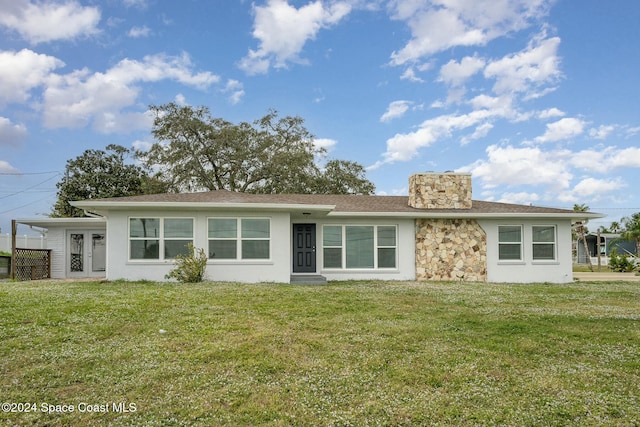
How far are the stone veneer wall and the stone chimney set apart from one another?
879 millimetres

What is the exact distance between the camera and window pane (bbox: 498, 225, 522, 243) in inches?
620

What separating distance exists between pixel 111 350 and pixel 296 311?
3462mm

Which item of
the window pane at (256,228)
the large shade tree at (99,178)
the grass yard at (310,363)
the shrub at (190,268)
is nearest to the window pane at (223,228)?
the window pane at (256,228)

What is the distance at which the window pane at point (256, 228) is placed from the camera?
13625 mm

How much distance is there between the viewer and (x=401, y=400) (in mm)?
4422

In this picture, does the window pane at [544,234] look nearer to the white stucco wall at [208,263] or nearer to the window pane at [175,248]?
the white stucco wall at [208,263]

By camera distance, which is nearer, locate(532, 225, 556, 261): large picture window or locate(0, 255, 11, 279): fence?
locate(532, 225, 556, 261): large picture window

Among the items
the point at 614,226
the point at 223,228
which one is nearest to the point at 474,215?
the point at 223,228

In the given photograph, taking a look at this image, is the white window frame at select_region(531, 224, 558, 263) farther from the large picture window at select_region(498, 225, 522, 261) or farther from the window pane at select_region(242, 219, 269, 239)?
the window pane at select_region(242, 219, 269, 239)

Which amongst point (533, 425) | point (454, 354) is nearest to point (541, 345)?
point (454, 354)

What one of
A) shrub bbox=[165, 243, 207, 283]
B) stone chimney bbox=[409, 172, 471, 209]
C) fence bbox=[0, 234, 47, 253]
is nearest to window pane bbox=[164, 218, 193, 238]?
shrub bbox=[165, 243, 207, 283]

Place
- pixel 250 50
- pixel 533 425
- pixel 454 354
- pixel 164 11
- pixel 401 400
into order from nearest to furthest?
pixel 533 425
pixel 401 400
pixel 454 354
pixel 164 11
pixel 250 50

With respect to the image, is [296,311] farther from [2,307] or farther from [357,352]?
[2,307]

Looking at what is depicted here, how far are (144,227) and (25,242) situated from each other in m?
11.8
